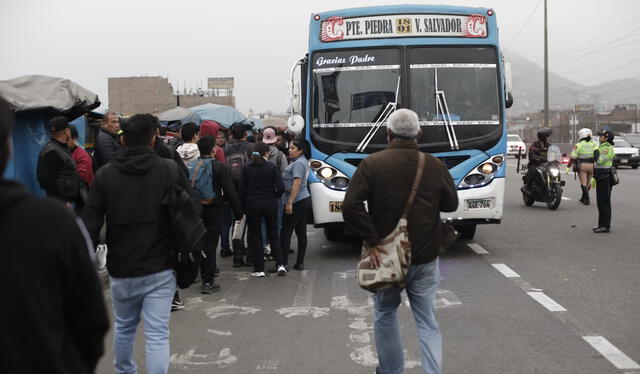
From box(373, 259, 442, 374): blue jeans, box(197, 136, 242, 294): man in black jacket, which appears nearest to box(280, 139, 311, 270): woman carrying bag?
box(197, 136, 242, 294): man in black jacket

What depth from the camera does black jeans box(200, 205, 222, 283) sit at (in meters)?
7.61

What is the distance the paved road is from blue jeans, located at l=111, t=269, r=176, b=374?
0.88m

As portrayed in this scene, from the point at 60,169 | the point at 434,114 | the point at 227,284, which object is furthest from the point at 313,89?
the point at 60,169

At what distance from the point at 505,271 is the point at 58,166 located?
200 inches

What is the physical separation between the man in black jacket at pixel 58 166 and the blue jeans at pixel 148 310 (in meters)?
3.01

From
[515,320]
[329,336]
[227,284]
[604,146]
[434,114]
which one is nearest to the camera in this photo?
[329,336]

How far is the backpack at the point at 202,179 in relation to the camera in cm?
754

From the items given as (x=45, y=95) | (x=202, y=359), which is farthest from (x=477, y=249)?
(x=45, y=95)

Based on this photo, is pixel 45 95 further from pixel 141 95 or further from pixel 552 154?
pixel 141 95

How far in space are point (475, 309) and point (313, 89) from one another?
4.23 m

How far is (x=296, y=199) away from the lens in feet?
29.1

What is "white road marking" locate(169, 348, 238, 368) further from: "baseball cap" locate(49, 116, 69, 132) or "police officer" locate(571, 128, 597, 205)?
"police officer" locate(571, 128, 597, 205)

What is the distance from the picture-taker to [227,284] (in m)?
8.15

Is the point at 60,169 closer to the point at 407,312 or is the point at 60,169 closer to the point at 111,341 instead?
the point at 111,341
